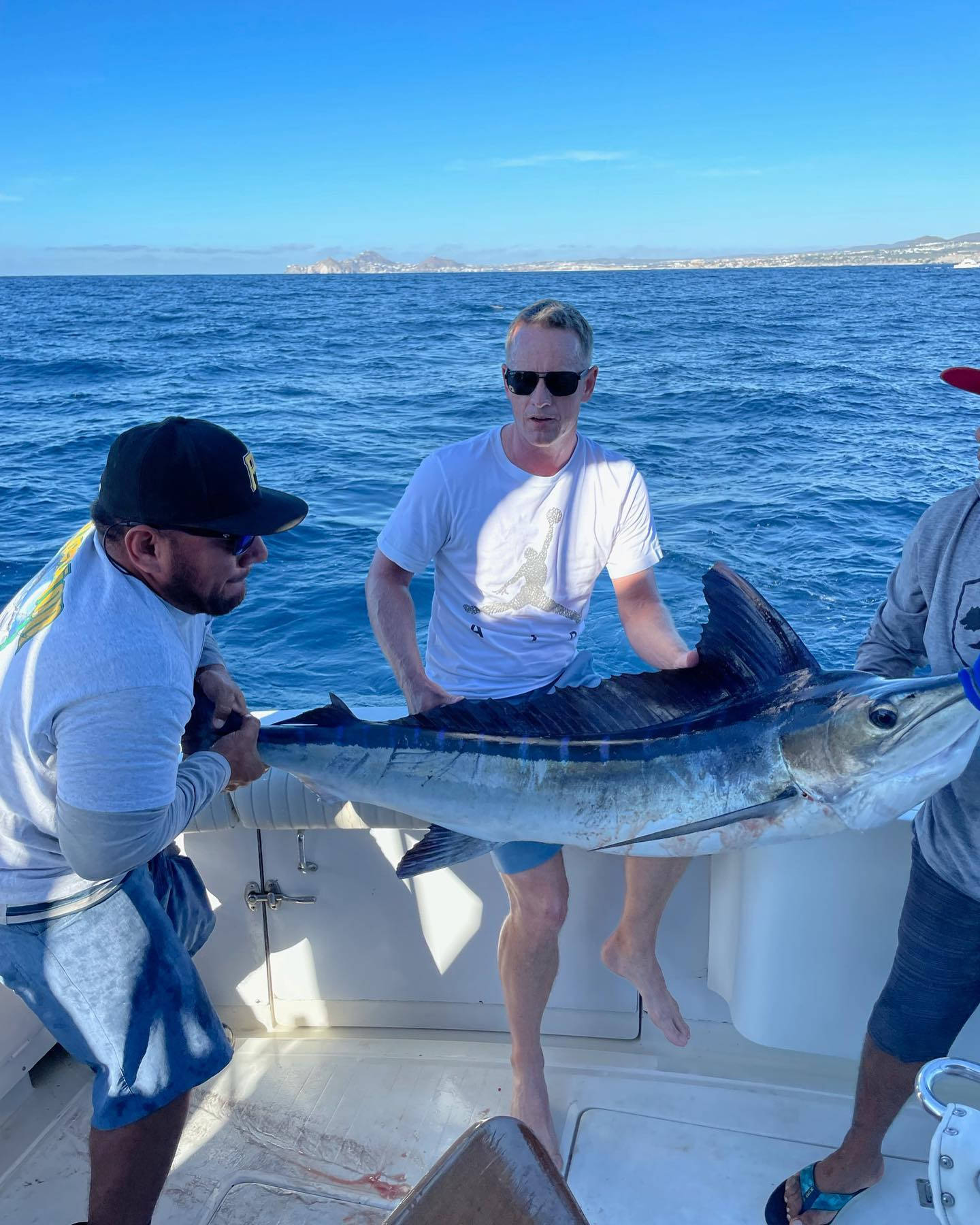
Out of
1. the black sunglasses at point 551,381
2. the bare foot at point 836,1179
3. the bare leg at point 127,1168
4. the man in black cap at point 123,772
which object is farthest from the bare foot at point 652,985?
the black sunglasses at point 551,381

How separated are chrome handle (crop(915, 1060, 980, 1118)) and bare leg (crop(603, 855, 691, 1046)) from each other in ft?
2.67

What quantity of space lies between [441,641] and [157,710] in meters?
1.05

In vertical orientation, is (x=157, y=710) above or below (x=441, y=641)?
above

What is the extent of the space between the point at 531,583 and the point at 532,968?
0.87m

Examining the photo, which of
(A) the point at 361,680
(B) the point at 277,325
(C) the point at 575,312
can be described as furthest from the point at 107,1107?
(B) the point at 277,325

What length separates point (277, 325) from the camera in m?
30.9

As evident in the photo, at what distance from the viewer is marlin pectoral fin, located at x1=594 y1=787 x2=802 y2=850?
160cm

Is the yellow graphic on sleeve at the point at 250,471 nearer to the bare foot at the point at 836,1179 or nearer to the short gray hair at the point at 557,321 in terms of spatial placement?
the short gray hair at the point at 557,321

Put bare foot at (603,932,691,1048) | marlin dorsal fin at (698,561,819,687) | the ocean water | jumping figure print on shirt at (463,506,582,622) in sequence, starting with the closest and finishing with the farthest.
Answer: marlin dorsal fin at (698,561,819,687) → bare foot at (603,932,691,1048) → jumping figure print on shirt at (463,506,582,622) → the ocean water

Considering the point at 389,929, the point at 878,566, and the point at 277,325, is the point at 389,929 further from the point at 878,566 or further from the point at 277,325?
the point at 277,325

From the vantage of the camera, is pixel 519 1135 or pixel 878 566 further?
pixel 878 566

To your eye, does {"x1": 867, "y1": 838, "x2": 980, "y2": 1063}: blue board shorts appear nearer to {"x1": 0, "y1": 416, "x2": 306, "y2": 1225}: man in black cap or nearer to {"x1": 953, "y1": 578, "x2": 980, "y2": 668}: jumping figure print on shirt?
{"x1": 953, "y1": 578, "x2": 980, "y2": 668}: jumping figure print on shirt

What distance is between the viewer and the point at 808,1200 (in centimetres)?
184

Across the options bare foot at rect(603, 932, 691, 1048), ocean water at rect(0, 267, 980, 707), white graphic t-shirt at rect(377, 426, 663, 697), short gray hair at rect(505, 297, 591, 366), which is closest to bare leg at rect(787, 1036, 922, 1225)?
bare foot at rect(603, 932, 691, 1048)
